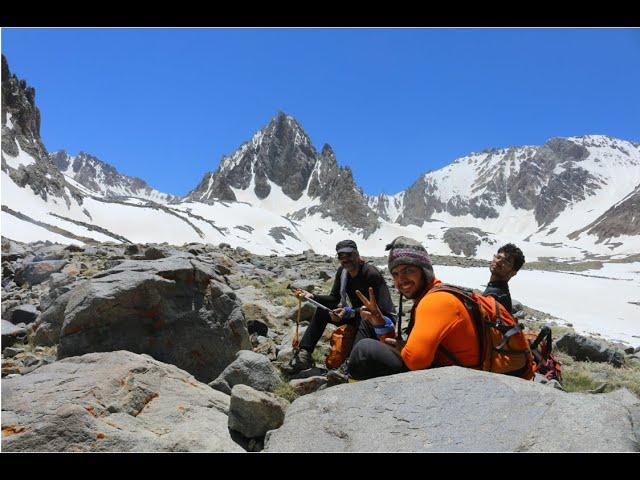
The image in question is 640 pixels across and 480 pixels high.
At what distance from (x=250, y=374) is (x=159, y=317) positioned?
158cm

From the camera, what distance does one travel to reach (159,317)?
6.48 m

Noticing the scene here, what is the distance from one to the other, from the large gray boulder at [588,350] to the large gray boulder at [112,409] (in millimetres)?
8328

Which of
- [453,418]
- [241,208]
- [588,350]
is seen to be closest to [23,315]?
[453,418]

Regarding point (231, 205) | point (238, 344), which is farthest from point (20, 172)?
point (238, 344)

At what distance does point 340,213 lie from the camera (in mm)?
135125

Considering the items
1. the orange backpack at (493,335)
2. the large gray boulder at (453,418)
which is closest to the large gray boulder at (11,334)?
the large gray boulder at (453,418)

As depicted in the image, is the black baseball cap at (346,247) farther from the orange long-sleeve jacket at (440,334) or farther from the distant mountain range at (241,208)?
the distant mountain range at (241,208)

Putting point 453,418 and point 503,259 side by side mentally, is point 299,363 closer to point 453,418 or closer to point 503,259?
point 503,259

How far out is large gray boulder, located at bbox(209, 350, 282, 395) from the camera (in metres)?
5.79

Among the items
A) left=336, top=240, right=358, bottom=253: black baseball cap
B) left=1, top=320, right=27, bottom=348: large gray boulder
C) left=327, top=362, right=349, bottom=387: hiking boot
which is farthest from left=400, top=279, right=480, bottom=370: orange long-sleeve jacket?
left=1, top=320, right=27, bottom=348: large gray boulder

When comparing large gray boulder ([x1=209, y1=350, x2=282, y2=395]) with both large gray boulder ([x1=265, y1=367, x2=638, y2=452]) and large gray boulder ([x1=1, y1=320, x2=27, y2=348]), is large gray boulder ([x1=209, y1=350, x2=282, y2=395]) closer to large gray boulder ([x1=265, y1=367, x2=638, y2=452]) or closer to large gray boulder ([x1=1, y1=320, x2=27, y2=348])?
large gray boulder ([x1=265, y1=367, x2=638, y2=452])

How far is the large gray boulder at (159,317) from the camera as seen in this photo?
19.8ft
